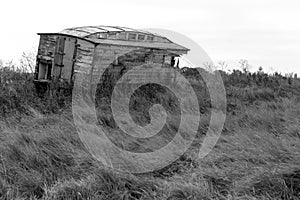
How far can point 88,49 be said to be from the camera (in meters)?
10.0

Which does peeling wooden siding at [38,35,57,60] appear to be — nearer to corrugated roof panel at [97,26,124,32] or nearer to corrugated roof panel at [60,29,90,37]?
corrugated roof panel at [60,29,90,37]

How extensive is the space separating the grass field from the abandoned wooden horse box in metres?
3.29

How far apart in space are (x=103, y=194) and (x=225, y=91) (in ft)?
23.9

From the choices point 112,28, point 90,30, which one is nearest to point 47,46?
point 90,30

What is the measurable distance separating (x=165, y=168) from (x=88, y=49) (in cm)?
603

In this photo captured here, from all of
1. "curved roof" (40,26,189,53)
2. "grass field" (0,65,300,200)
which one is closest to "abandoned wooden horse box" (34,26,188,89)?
"curved roof" (40,26,189,53)

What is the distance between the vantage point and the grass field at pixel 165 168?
3.96 m

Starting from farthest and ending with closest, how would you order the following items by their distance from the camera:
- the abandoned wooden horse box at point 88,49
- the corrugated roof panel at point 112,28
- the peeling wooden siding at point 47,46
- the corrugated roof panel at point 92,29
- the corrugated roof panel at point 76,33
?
1. the corrugated roof panel at point 112,28
2. the peeling wooden siding at point 47,46
3. the corrugated roof panel at point 92,29
4. the corrugated roof panel at point 76,33
5. the abandoned wooden horse box at point 88,49

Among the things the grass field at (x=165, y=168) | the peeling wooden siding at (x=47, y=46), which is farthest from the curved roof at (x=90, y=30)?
the grass field at (x=165, y=168)

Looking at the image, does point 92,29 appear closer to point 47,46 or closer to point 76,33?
point 76,33

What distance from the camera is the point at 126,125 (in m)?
6.84

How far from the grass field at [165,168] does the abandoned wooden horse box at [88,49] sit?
10.8ft

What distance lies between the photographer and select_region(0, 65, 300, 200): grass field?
3961 millimetres

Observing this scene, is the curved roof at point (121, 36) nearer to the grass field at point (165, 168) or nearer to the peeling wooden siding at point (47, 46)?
the peeling wooden siding at point (47, 46)
